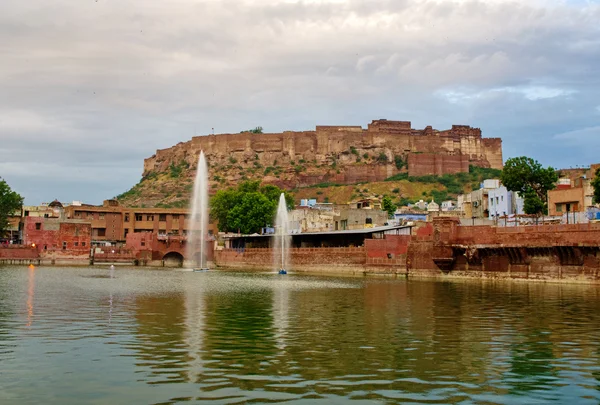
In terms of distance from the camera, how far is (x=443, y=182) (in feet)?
465

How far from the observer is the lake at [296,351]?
41.3 feet

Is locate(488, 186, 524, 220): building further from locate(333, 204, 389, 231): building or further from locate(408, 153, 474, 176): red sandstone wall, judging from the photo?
locate(408, 153, 474, 176): red sandstone wall

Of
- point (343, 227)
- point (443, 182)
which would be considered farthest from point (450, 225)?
point (443, 182)

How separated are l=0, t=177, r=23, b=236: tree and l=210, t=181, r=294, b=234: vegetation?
25.8 meters

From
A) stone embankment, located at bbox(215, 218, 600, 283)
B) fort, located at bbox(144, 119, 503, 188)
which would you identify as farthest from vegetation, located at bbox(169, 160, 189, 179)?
stone embankment, located at bbox(215, 218, 600, 283)

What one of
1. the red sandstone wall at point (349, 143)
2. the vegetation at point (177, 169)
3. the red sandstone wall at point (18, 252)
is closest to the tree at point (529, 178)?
the red sandstone wall at point (18, 252)

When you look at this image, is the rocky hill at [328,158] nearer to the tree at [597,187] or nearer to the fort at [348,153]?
the fort at [348,153]

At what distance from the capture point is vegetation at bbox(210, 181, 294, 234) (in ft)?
298

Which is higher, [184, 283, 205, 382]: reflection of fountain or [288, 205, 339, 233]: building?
[288, 205, 339, 233]: building

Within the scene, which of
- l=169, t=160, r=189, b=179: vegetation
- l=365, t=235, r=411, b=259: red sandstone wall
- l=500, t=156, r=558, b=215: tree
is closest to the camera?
A: l=365, t=235, r=411, b=259: red sandstone wall

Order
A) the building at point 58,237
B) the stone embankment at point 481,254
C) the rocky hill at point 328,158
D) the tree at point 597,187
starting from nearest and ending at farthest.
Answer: the stone embankment at point 481,254
the tree at point 597,187
the building at point 58,237
the rocky hill at point 328,158

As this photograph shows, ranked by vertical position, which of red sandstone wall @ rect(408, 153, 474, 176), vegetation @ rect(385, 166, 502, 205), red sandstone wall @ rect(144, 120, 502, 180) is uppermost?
red sandstone wall @ rect(144, 120, 502, 180)

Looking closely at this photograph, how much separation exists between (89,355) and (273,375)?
4619 mm

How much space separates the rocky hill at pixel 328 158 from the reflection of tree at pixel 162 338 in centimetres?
11803
